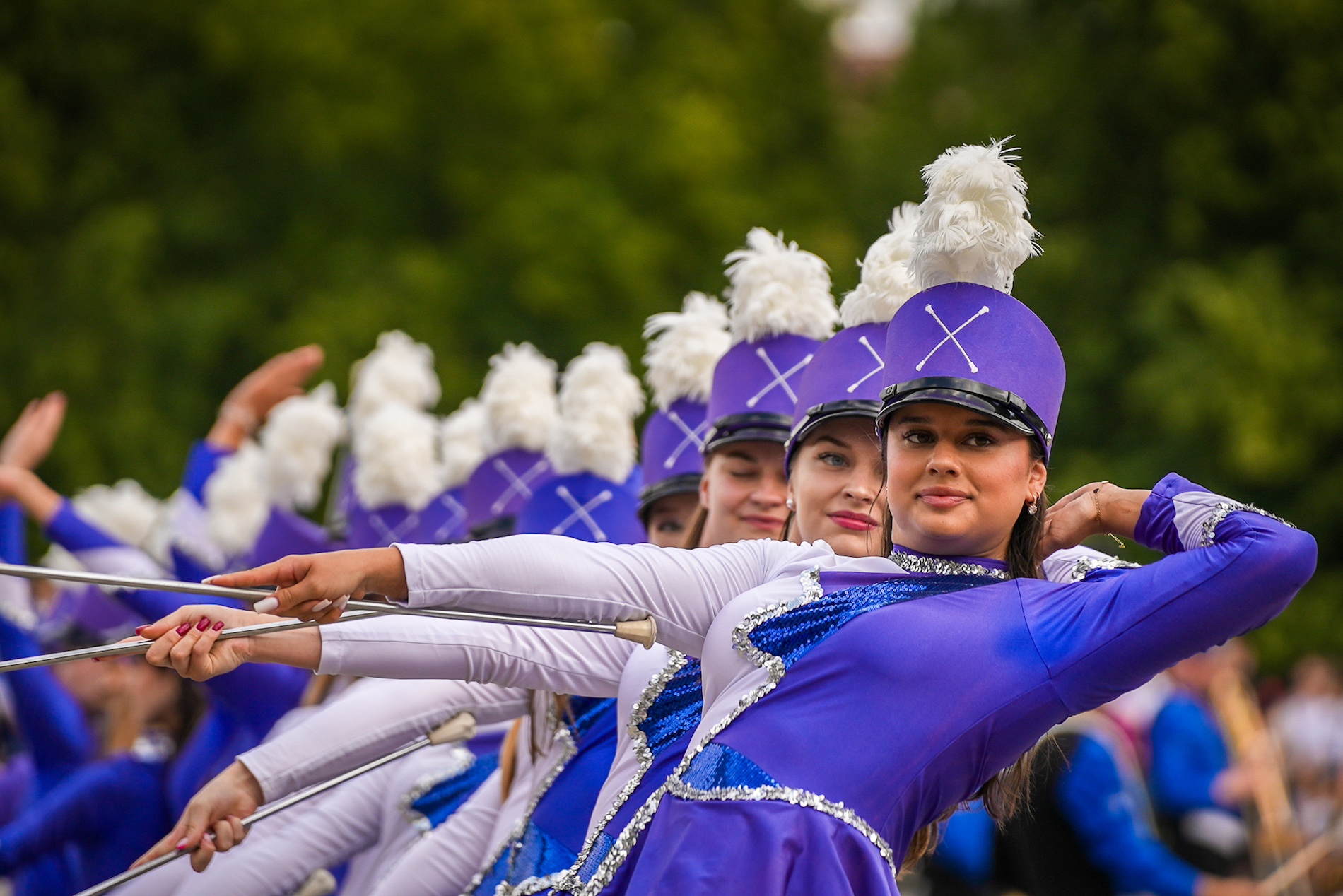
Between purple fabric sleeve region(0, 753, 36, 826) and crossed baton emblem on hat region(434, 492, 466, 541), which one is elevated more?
crossed baton emblem on hat region(434, 492, 466, 541)

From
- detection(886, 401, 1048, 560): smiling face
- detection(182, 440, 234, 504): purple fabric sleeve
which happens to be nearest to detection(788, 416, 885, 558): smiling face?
detection(886, 401, 1048, 560): smiling face

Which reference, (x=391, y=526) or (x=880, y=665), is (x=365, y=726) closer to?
(x=880, y=665)

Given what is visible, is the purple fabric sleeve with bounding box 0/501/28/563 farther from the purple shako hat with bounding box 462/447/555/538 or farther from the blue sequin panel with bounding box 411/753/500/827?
the blue sequin panel with bounding box 411/753/500/827

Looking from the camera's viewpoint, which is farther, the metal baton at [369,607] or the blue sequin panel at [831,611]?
the blue sequin panel at [831,611]

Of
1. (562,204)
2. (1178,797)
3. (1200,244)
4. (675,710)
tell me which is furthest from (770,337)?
(1200,244)

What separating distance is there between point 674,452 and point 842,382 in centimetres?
132

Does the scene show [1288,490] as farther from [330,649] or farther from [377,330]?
[330,649]

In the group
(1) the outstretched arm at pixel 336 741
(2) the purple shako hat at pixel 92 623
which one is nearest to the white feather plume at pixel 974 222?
(1) the outstretched arm at pixel 336 741

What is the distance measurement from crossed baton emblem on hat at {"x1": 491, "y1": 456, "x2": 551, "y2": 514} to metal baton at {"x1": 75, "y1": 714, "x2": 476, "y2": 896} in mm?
1694

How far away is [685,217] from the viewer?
1597 cm

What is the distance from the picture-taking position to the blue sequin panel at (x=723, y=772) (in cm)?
271

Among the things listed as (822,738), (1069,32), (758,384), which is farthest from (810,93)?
(822,738)

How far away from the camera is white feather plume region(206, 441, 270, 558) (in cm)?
834

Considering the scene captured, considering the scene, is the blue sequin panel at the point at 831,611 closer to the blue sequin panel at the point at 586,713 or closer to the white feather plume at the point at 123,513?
the blue sequin panel at the point at 586,713
